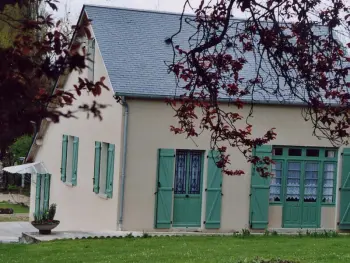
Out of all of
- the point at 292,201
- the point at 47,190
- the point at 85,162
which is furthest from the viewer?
the point at 47,190

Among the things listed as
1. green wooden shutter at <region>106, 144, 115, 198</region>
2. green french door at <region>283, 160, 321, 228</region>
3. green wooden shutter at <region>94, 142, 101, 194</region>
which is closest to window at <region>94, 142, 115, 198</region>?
green wooden shutter at <region>94, 142, 101, 194</region>

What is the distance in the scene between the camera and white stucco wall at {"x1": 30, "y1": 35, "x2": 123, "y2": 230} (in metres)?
18.6

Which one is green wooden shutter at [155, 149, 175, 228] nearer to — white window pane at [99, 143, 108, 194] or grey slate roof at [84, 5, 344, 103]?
grey slate roof at [84, 5, 344, 103]

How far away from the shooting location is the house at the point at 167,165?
1820 cm

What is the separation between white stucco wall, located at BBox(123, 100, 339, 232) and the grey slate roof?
394 mm

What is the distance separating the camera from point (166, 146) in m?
18.4

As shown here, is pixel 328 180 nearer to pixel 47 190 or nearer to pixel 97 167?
pixel 97 167

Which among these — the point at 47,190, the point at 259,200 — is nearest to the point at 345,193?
the point at 259,200

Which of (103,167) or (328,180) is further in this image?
(103,167)

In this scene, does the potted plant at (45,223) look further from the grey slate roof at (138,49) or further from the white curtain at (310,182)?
the white curtain at (310,182)

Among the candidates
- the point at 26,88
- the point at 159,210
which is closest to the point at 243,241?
the point at 159,210

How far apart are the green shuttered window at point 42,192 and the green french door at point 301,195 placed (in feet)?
28.3

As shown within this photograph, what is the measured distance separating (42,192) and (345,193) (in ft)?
34.8

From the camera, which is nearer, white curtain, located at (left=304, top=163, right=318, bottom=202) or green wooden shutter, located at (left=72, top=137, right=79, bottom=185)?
white curtain, located at (left=304, top=163, right=318, bottom=202)
